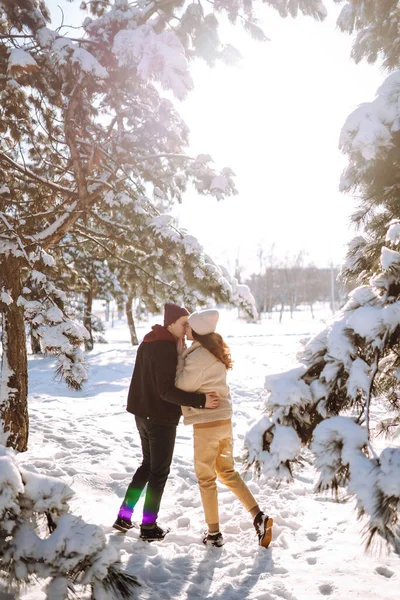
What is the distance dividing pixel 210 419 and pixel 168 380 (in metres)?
0.47

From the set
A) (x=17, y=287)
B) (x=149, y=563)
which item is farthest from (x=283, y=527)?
(x=17, y=287)

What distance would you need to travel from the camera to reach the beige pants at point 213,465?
3.20 meters

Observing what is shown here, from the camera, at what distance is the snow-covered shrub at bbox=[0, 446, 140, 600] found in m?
1.76

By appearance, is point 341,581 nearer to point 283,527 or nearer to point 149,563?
point 283,527

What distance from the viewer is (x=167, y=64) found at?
4043 millimetres

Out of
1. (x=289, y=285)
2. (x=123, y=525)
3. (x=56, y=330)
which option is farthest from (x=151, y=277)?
(x=289, y=285)

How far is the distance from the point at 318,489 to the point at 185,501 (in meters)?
2.97

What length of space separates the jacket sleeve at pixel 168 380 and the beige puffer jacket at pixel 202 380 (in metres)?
0.09

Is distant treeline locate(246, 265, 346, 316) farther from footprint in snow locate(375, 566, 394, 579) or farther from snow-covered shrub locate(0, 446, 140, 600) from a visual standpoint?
snow-covered shrub locate(0, 446, 140, 600)

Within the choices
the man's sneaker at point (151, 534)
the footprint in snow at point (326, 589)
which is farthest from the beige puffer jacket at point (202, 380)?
the footprint in snow at point (326, 589)

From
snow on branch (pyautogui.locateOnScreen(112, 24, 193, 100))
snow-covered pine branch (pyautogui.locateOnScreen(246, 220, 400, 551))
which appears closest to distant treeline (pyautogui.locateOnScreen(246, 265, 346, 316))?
snow on branch (pyautogui.locateOnScreen(112, 24, 193, 100))

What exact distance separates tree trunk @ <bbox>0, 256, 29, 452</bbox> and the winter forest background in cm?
2

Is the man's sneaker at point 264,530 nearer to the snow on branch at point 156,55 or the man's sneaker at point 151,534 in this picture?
the man's sneaker at point 151,534

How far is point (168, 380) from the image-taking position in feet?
10.3
